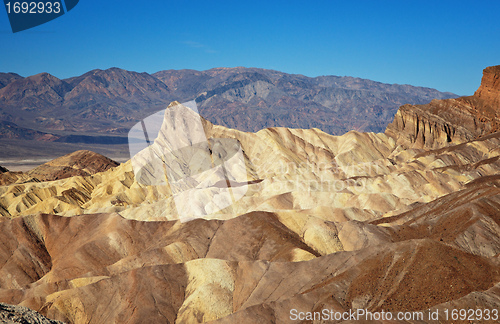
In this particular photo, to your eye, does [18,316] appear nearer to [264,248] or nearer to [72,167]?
[264,248]

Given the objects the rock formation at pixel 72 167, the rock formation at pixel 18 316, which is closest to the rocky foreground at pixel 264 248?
the rock formation at pixel 18 316

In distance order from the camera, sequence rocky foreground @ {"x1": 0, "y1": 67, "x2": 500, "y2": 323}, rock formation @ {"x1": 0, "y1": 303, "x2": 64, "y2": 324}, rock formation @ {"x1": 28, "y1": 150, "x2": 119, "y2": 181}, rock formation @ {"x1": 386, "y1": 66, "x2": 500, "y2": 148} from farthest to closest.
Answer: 1. rock formation @ {"x1": 28, "y1": 150, "x2": 119, "y2": 181}
2. rock formation @ {"x1": 386, "y1": 66, "x2": 500, "y2": 148}
3. rocky foreground @ {"x1": 0, "y1": 67, "x2": 500, "y2": 323}
4. rock formation @ {"x1": 0, "y1": 303, "x2": 64, "y2": 324}

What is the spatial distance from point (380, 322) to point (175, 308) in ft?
61.9

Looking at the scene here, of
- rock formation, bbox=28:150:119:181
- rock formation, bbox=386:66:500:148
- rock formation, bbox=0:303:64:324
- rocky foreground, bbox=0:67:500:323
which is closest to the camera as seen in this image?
rock formation, bbox=0:303:64:324

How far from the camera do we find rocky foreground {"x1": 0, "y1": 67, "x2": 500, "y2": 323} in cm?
3938

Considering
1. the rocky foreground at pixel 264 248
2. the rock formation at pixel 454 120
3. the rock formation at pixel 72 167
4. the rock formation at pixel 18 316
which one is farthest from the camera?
the rock formation at pixel 72 167

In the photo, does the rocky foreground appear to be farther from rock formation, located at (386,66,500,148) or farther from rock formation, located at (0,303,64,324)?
rock formation, located at (386,66,500,148)

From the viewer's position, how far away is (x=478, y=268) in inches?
1538

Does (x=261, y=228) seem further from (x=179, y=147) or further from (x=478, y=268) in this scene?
(x=179, y=147)

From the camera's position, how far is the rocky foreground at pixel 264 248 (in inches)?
1550

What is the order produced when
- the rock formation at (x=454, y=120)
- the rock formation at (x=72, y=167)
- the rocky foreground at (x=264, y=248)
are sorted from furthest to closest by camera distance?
the rock formation at (x=72, y=167) < the rock formation at (x=454, y=120) < the rocky foreground at (x=264, y=248)

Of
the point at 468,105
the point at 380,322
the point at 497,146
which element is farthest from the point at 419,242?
the point at 468,105

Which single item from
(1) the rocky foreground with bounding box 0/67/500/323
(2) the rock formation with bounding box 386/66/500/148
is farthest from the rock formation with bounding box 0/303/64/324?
(2) the rock formation with bounding box 386/66/500/148

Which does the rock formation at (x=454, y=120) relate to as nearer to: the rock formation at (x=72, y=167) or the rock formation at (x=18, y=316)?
the rock formation at (x=72, y=167)
